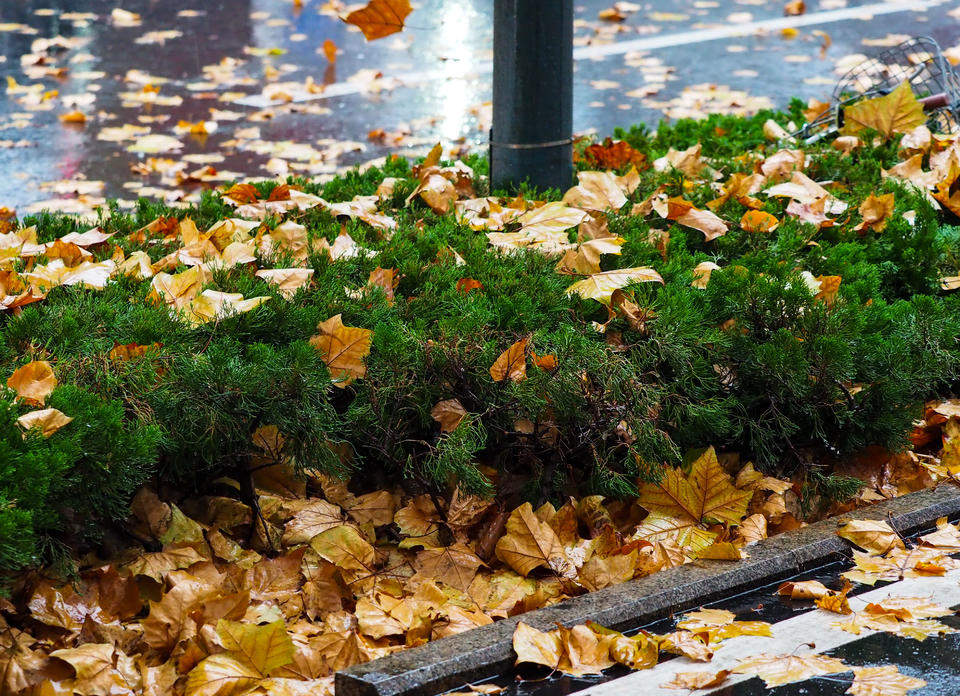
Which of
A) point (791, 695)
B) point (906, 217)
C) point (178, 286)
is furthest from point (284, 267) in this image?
point (906, 217)

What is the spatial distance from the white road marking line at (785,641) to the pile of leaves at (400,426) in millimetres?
291

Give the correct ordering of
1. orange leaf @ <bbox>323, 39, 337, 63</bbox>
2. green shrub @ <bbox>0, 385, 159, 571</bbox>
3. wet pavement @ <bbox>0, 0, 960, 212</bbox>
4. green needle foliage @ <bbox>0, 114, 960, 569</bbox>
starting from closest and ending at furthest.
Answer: green shrub @ <bbox>0, 385, 159, 571</bbox>
green needle foliage @ <bbox>0, 114, 960, 569</bbox>
wet pavement @ <bbox>0, 0, 960, 212</bbox>
orange leaf @ <bbox>323, 39, 337, 63</bbox>

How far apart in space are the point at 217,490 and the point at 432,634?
681 millimetres

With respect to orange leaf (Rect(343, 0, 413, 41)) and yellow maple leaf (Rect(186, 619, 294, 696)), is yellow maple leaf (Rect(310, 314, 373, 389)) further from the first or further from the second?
orange leaf (Rect(343, 0, 413, 41))

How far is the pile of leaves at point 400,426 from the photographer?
2.24 metres

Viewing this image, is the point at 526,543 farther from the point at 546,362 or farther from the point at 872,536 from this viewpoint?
the point at 872,536

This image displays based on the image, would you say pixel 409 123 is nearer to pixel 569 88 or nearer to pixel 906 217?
pixel 569 88

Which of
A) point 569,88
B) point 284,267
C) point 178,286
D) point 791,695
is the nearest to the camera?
point 791,695

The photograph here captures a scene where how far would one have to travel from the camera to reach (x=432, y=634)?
7.68 feet

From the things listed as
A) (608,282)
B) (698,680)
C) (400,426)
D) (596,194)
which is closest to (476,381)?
(400,426)

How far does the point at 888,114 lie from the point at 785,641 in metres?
3.23

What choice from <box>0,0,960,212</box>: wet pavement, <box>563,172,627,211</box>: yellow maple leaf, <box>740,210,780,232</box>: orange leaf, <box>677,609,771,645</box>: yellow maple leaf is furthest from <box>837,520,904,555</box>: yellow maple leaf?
<box>0,0,960,212</box>: wet pavement

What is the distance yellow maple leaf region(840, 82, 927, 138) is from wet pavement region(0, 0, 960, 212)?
2.33m

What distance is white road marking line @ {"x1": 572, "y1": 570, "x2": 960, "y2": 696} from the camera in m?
2.03
